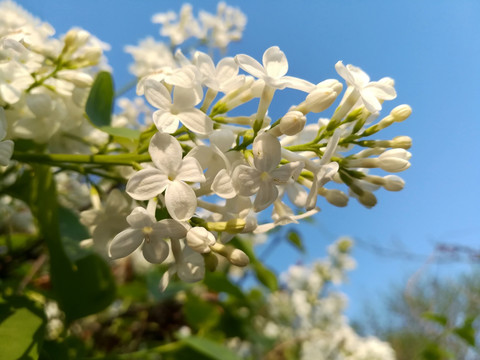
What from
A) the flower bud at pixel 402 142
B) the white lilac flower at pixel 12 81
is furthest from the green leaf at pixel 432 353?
the white lilac flower at pixel 12 81

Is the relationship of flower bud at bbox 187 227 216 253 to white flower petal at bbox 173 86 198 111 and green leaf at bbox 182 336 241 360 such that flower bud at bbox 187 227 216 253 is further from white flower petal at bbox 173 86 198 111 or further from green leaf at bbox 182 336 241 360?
green leaf at bbox 182 336 241 360

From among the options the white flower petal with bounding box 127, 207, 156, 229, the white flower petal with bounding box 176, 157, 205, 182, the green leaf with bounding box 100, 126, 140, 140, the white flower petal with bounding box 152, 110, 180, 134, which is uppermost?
the white flower petal with bounding box 152, 110, 180, 134

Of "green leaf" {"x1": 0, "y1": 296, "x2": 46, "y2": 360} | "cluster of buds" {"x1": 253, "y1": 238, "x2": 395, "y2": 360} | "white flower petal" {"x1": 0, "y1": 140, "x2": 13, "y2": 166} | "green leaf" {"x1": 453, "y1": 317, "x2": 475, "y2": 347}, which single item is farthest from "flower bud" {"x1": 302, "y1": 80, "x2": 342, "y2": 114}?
"cluster of buds" {"x1": 253, "y1": 238, "x2": 395, "y2": 360}

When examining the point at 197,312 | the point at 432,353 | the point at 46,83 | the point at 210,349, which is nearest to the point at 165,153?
the point at 46,83

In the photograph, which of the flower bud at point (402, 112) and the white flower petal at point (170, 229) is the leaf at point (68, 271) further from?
the flower bud at point (402, 112)

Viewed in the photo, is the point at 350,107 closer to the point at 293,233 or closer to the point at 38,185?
the point at 38,185

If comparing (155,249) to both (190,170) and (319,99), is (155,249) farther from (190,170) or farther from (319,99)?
(319,99)

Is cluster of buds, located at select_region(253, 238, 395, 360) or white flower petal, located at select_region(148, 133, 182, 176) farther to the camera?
cluster of buds, located at select_region(253, 238, 395, 360)
